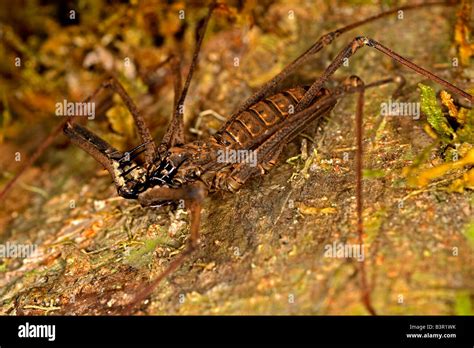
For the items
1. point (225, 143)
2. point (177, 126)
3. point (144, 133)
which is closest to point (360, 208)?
point (225, 143)

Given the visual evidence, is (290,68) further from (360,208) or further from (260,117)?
(360,208)

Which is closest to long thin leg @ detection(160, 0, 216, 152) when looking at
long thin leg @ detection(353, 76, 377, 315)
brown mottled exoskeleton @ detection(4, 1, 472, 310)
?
brown mottled exoskeleton @ detection(4, 1, 472, 310)

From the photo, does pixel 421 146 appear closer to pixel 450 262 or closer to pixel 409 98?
pixel 409 98

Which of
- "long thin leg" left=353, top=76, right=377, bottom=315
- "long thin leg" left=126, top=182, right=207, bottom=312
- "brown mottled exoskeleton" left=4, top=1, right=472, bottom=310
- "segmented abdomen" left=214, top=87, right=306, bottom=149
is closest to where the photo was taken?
"long thin leg" left=353, top=76, right=377, bottom=315

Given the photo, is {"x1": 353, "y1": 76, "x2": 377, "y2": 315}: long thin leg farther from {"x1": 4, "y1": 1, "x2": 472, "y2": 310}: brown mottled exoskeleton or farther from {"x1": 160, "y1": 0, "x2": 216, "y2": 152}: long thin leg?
{"x1": 160, "y1": 0, "x2": 216, "y2": 152}: long thin leg

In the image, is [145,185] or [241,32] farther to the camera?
[241,32]
